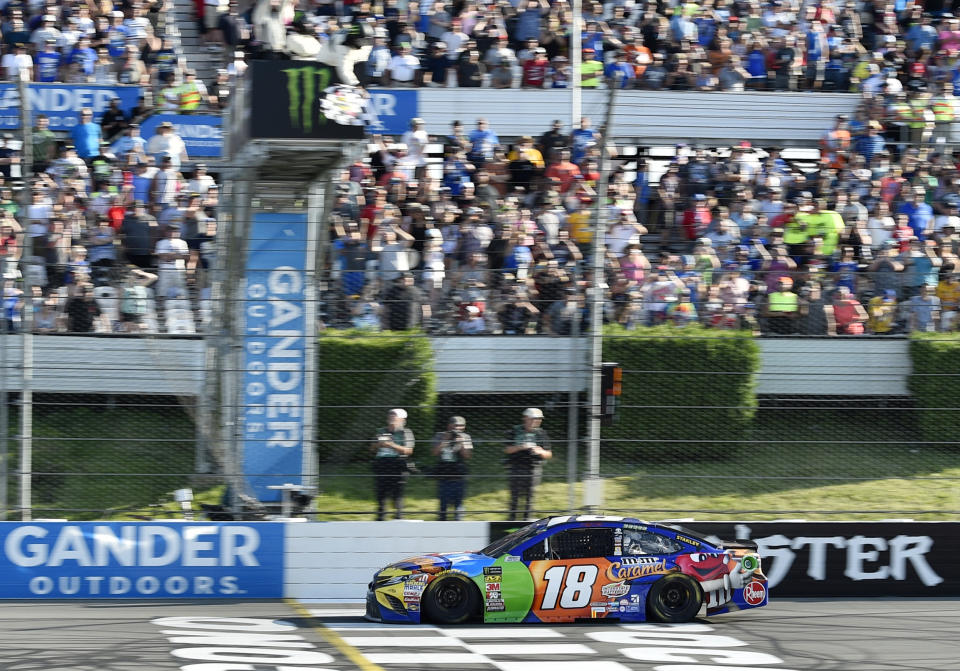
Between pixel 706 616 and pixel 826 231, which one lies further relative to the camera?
pixel 826 231

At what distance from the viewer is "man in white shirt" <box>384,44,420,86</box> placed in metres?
17.2

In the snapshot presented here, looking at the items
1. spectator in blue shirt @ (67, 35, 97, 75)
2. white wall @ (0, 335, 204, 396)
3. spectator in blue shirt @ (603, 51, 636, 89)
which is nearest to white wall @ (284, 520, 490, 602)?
white wall @ (0, 335, 204, 396)

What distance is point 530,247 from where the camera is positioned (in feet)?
44.0

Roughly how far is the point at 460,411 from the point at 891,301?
16.1 feet

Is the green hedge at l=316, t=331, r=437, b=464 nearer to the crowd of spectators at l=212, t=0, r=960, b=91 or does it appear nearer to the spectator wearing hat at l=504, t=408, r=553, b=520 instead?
the spectator wearing hat at l=504, t=408, r=553, b=520

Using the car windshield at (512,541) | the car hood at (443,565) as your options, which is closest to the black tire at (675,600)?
the car windshield at (512,541)

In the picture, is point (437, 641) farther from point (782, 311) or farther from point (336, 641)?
point (782, 311)

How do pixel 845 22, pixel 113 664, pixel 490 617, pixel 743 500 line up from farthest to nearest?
pixel 845 22, pixel 743 500, pixel 490 617, pixel 113 664

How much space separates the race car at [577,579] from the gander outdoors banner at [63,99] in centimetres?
857

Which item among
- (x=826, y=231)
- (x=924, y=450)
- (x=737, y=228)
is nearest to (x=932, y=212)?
(x=826, y=231)

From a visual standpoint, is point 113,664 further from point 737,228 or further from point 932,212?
point 932,212

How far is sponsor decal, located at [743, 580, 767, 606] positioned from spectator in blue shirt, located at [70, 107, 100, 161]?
9.32 meters

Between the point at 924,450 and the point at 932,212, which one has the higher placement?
the point at 932,212

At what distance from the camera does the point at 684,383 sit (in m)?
13.5
